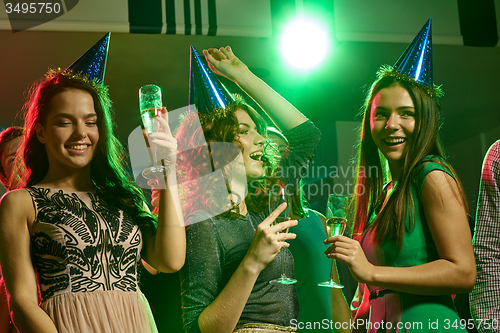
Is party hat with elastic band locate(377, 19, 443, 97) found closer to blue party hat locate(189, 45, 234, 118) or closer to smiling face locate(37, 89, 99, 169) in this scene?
blue party hat locate(189, 45, 234, 118)

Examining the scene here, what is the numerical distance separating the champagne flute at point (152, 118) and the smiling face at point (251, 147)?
0.44m

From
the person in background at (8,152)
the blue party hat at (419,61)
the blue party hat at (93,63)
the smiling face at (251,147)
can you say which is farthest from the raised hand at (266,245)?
the person in background at (8,152)

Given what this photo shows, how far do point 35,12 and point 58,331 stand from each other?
8.12ft

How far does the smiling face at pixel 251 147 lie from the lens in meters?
1.76

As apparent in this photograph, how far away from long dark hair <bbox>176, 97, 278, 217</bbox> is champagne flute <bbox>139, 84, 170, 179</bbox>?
0.96ft

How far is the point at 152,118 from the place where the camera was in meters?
1.40

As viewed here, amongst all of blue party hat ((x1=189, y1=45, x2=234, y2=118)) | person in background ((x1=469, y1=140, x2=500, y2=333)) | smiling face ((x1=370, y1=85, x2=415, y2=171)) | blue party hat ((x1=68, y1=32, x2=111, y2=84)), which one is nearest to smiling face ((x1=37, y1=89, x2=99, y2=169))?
blue party hat ((x1=68, y1=32, x2=111, y2=84))

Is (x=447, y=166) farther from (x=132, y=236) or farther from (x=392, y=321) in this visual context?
(x=132, y=236)

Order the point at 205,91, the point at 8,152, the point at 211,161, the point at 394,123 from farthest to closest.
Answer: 1. the point at 8,152
2. the point at 205,91
3. the point at 211,161
4. the point at 394,123

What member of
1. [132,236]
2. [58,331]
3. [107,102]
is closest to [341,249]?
[132,236]

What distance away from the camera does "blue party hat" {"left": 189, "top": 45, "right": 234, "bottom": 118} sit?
1.99m

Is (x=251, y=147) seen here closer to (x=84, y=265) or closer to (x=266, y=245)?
(x=266, y=245)

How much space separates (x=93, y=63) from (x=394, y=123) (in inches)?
54.4

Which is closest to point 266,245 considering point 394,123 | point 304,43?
point 394,123
